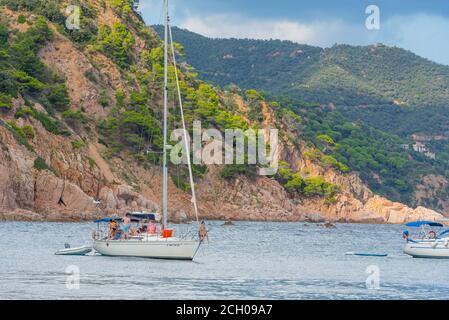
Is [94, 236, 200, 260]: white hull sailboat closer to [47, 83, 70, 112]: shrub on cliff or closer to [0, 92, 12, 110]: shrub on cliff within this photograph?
[0, 92, 12, 110]: shrub on cliff

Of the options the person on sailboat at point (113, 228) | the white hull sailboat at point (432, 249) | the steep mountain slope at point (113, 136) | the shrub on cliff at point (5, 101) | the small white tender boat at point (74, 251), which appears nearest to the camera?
the person on sailboat at point (113, 228)

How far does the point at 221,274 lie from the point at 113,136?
204 feet

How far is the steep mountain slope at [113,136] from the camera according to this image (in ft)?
273

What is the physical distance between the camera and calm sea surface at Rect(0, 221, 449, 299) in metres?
33.5

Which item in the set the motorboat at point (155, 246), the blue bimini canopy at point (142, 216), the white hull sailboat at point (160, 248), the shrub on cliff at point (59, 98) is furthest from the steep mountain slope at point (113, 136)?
the white hull sailboat at point (160, 248)

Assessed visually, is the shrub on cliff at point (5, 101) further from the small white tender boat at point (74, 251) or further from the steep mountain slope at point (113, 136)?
the small white tender boat at point (74, 251)

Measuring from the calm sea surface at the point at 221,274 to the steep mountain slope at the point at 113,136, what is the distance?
2173 cm

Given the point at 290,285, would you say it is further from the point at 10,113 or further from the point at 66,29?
the point at 66,29

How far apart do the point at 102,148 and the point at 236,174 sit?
20432 mm

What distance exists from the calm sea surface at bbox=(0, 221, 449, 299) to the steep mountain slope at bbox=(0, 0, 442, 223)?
2173 cm

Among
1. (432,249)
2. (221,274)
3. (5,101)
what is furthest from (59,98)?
(221,274)

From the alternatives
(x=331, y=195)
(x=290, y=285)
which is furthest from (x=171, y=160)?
(x=290, y=285)

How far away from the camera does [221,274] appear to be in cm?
4069

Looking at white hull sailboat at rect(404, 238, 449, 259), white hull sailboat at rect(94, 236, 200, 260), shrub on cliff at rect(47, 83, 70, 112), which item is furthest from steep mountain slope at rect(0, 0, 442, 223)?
white hull sailboat at rect(94, 236, 200, 260)
